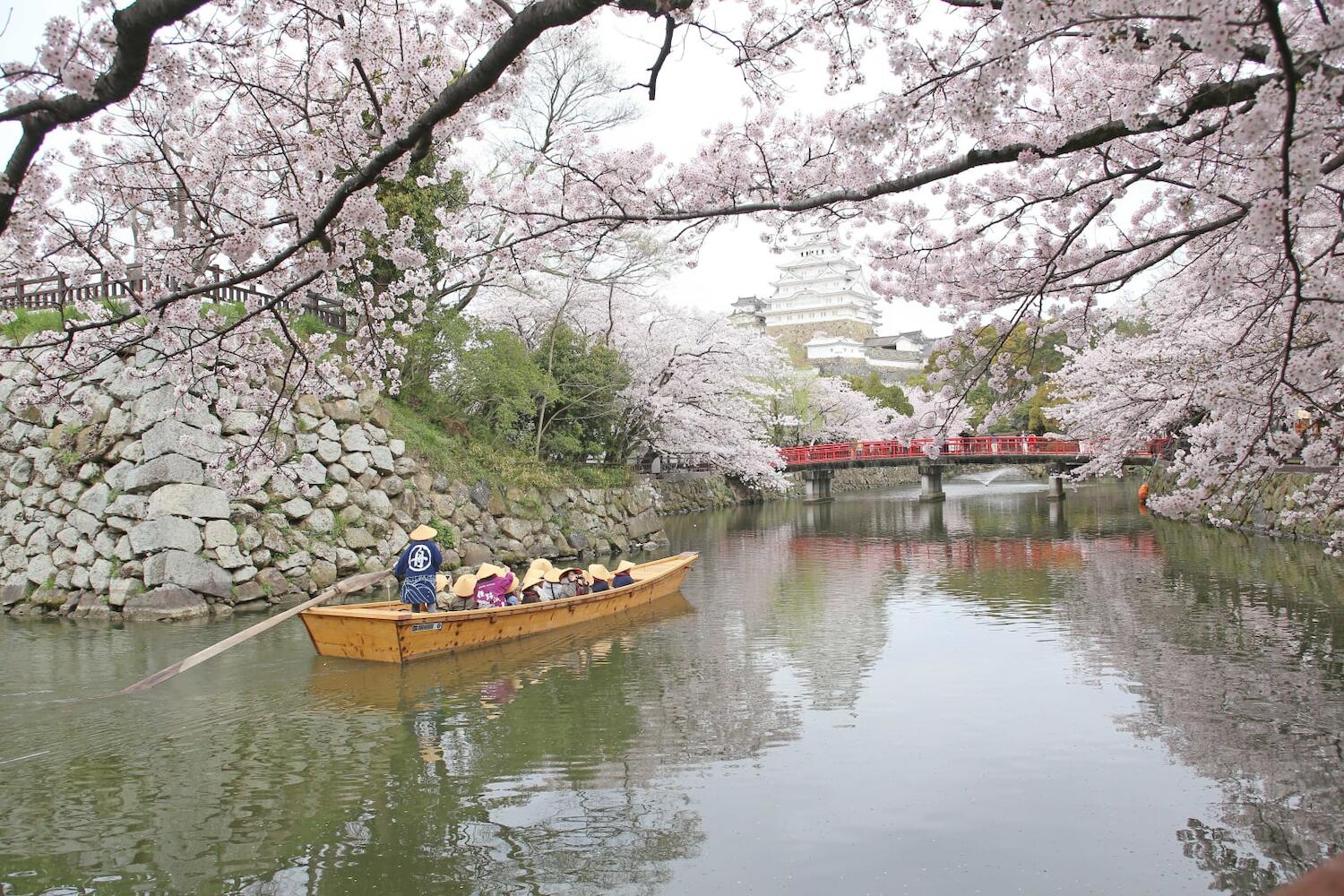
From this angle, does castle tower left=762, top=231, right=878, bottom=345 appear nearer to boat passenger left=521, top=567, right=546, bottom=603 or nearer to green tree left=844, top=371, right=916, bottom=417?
green tree left=844, top=371, right=916, bottom=417

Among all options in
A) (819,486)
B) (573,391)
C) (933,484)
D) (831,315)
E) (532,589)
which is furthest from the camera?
(831,315)

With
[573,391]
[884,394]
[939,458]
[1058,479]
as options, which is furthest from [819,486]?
[573,391]

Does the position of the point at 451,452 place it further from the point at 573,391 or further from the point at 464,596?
the point at 464,596

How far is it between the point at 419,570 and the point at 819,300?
6100 centimetres

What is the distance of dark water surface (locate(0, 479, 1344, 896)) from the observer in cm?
455

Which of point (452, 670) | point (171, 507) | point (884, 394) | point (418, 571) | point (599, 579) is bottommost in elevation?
point (452, 670)

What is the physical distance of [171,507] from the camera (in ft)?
35.9

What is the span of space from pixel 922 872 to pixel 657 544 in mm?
14452

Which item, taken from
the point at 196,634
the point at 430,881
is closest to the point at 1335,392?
the point at 430,881

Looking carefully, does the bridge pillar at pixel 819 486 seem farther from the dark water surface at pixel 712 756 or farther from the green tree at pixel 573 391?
the dark water surface at pixel 712 756

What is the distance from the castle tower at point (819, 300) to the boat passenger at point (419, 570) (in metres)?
56.7

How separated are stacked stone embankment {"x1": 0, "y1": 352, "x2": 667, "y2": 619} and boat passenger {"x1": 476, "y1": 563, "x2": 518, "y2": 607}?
291cm

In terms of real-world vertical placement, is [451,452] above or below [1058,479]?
above

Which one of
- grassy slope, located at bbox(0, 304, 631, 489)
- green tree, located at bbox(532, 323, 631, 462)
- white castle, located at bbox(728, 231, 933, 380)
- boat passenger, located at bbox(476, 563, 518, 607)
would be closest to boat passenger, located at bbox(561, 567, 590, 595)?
boat passenger, located at bbox(476, 563, 518, 607)
